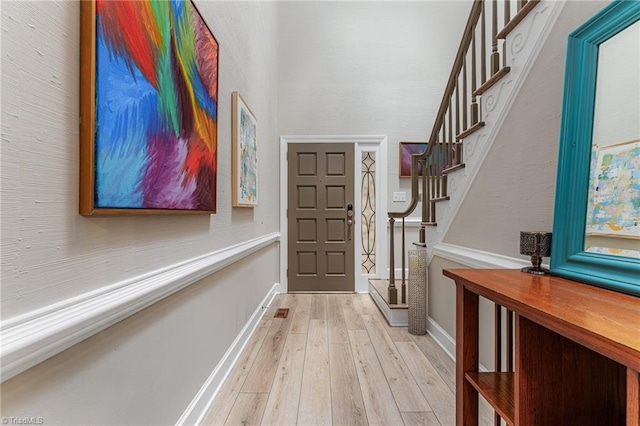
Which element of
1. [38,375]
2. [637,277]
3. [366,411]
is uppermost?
[637,277]

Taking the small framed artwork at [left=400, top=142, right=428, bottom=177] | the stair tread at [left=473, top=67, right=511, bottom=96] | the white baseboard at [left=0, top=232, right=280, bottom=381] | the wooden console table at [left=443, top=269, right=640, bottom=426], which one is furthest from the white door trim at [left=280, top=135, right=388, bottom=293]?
the wooden console table at [left=443, top=269, right=640, bottom=426]

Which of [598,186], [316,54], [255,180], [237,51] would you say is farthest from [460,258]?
[316,54]

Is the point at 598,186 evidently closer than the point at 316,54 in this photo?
Yes

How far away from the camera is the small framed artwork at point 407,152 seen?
391 cm

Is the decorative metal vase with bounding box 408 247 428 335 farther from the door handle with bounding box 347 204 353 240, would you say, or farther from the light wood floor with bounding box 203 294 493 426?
the door handle with bounding box 347 204 353 240

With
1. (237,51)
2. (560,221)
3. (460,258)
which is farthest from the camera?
(237,51)

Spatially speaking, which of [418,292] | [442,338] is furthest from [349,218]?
[442,338]

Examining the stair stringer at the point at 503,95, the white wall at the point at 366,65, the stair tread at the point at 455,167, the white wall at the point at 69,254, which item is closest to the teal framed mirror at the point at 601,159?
the stair stringer at the point at 503,95

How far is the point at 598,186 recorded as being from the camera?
3.16 ft

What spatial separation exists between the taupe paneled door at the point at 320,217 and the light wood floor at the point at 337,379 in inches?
46.5

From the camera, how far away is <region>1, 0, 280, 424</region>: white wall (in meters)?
0.59

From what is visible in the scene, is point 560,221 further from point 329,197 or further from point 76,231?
point 329,197

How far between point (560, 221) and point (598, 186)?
0.16m

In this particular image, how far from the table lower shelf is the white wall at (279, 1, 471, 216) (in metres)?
3.08
